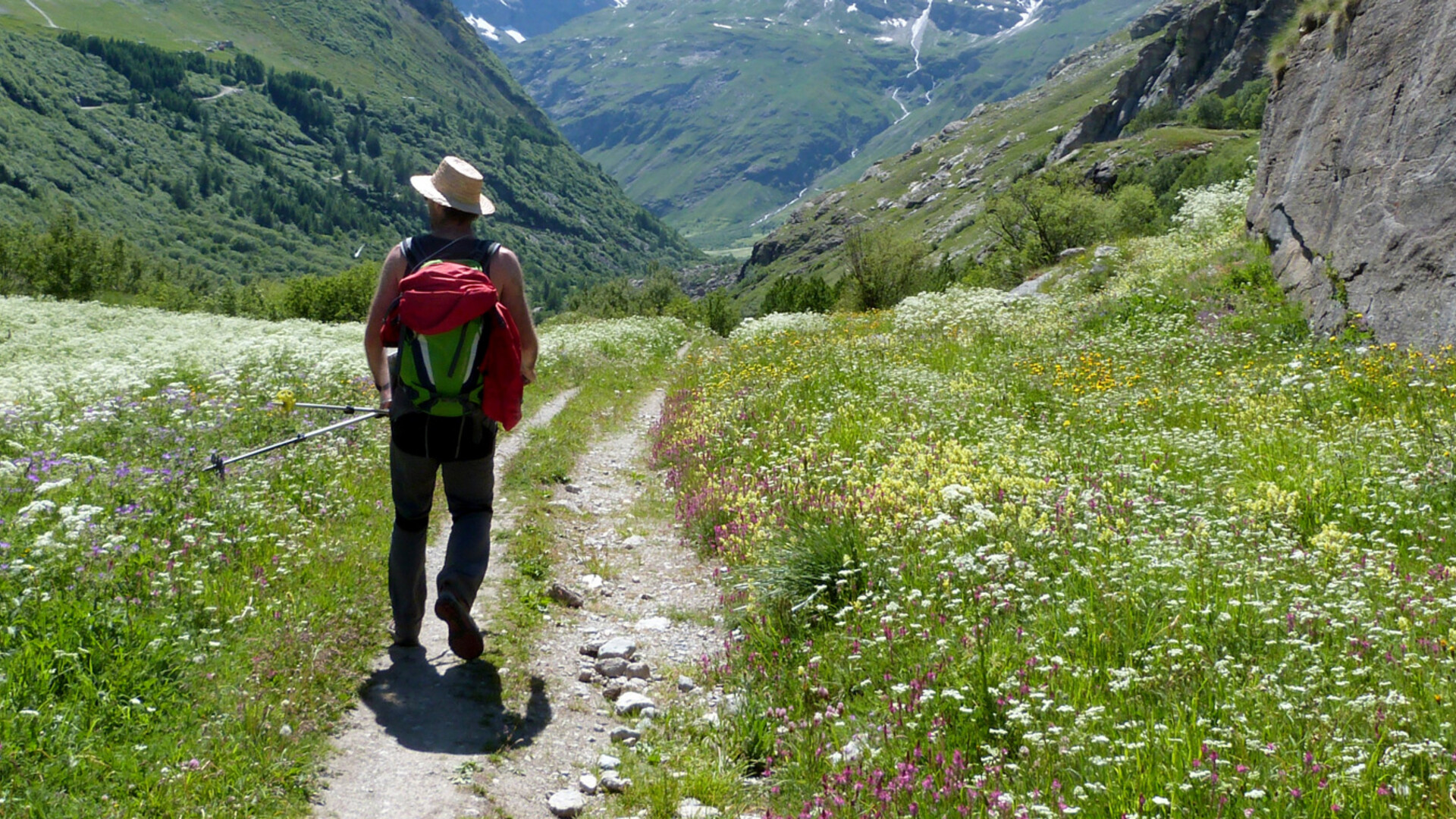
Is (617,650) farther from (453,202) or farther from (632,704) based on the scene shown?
(453,202)

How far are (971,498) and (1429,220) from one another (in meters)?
8.87

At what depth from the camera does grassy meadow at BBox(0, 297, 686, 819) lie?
4.09 m

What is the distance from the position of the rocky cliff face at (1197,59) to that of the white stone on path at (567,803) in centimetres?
18274

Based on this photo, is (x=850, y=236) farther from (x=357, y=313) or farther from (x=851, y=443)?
(x=357, y=313)

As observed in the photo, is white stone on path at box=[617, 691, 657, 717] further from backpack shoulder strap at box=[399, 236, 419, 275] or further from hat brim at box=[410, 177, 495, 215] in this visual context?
hat brim at box=[410, 177, 495, 215]

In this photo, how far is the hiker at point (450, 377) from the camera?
554 cm

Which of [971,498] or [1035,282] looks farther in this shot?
[1035,282]

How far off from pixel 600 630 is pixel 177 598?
3062 mm

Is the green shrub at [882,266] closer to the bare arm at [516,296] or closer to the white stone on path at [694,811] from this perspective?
the bare arm at [516,296]

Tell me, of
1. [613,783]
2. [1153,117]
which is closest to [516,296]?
[613,783]

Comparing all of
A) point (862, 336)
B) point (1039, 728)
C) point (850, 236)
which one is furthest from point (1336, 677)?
point (850, 236)

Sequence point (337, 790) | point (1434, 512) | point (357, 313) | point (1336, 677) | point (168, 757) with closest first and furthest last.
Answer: point (1336, 677)
point (168, 757)
point (337, 790)
point (1434, 512)
point (357, 313)

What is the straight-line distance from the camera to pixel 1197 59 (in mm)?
177875

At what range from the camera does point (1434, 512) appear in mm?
6094
